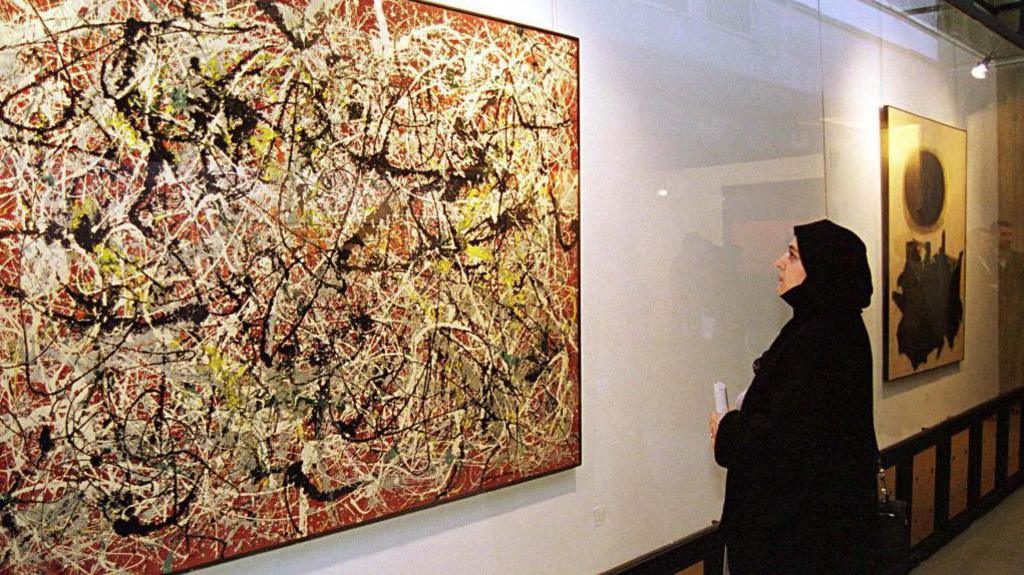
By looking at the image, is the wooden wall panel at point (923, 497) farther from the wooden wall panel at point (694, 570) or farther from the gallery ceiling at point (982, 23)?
the gallery ceiling at point (982, 23)

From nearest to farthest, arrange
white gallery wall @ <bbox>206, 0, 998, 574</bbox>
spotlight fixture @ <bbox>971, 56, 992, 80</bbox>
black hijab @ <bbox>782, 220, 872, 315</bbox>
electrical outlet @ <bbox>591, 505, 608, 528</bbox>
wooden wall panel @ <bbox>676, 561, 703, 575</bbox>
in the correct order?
white gallery wall @ <bbox>206, 0, 998, 574</bbox> → black hijab @ <bbox>782, 220, 872, 315</bbox> → electrical outlet @ <bbox>591, 505, 608, 528</bbox> → wooden wall panel @ <bbox>676, 561, 703, 575</bbox> → spotlight fixture @ <bbox>971, 56, 992, 80</bbox>

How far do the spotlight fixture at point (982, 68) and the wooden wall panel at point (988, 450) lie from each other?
7.05ft

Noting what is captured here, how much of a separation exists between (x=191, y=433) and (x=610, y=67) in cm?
185

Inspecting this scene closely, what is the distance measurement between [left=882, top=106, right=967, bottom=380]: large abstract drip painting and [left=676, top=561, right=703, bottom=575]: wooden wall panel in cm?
192

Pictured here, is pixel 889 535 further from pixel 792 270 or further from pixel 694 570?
pixel 792 270

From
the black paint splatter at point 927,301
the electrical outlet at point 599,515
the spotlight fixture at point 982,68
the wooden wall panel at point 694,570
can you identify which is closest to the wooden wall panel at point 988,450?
the black paint splatter at point 927,301

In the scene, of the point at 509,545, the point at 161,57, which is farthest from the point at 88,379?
the point at 509,545

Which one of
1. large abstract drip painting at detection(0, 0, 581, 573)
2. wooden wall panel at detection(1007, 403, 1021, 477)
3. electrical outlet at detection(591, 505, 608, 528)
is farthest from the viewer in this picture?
wooden wall panel at detection(1007, 403, 1021, 477)

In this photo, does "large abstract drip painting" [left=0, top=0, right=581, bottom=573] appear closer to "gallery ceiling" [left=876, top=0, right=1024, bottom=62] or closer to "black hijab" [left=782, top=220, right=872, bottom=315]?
"black hijab" [left=782, top=220, right=872, bottom=315]

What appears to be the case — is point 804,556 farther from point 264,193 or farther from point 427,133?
point 264,193

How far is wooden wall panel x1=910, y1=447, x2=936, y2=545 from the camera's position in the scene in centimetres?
476

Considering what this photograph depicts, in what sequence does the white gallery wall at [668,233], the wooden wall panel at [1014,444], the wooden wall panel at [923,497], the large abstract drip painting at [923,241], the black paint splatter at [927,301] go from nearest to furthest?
the white gallery wall at [668,233]
the large abstract drip painting at [923,241]
the black paint splatter at [927,301]
the wooden wall panel at [923,497]
the wooden wall panel at [1014,444]

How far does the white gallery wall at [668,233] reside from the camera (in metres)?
2.54

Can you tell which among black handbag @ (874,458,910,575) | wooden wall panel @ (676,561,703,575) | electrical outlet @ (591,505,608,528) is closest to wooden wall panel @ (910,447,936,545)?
black handbag @ (874,458,910,575)
